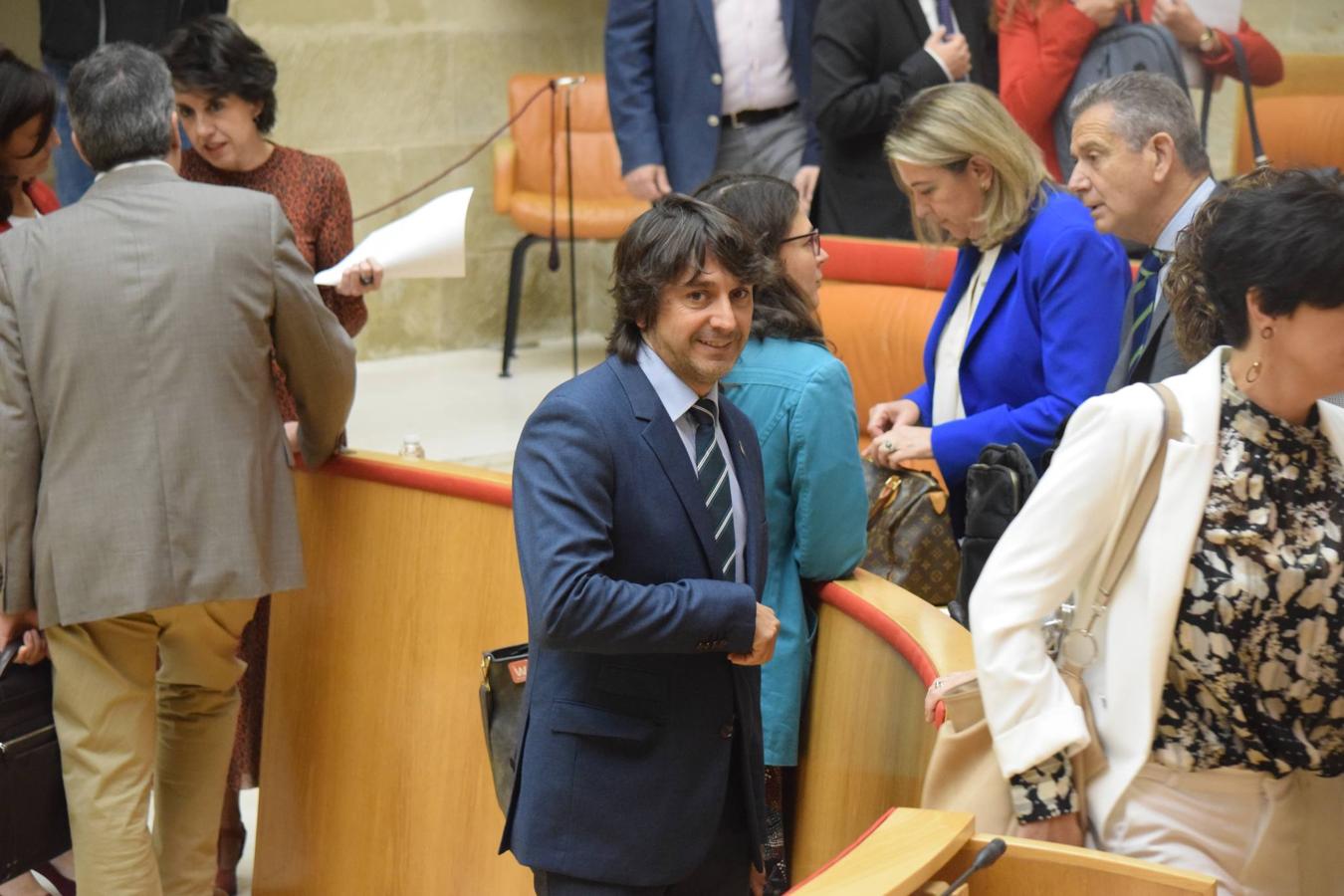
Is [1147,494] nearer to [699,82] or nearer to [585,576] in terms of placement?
[585,576]

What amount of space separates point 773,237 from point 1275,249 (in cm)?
113

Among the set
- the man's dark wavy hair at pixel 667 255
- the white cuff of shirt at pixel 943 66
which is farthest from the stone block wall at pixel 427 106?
the man's dark wavy hair at pixel 667 255

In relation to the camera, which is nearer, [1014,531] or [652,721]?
[1014,531]

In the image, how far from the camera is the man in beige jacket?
10.0ft

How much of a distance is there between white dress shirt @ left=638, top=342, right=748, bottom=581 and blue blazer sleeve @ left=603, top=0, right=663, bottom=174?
3.18 meters

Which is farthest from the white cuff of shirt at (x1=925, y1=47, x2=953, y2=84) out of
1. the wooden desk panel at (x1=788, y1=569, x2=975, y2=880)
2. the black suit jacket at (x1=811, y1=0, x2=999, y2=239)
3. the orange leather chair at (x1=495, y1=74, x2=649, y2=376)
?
the orange leather chair at (x1=495, y1=74, x2=649, y2=376)

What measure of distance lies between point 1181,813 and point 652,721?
733mm

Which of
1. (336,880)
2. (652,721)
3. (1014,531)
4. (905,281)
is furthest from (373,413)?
(1014,531)

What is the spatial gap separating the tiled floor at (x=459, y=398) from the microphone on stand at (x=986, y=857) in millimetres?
4536

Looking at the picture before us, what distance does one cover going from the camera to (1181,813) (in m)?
1.94

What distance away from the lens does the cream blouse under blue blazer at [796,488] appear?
2758mm

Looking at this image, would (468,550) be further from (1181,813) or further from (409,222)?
(1181,813)

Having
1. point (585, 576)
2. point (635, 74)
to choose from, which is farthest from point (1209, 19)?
point (585, 576)

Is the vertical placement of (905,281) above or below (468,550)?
above
